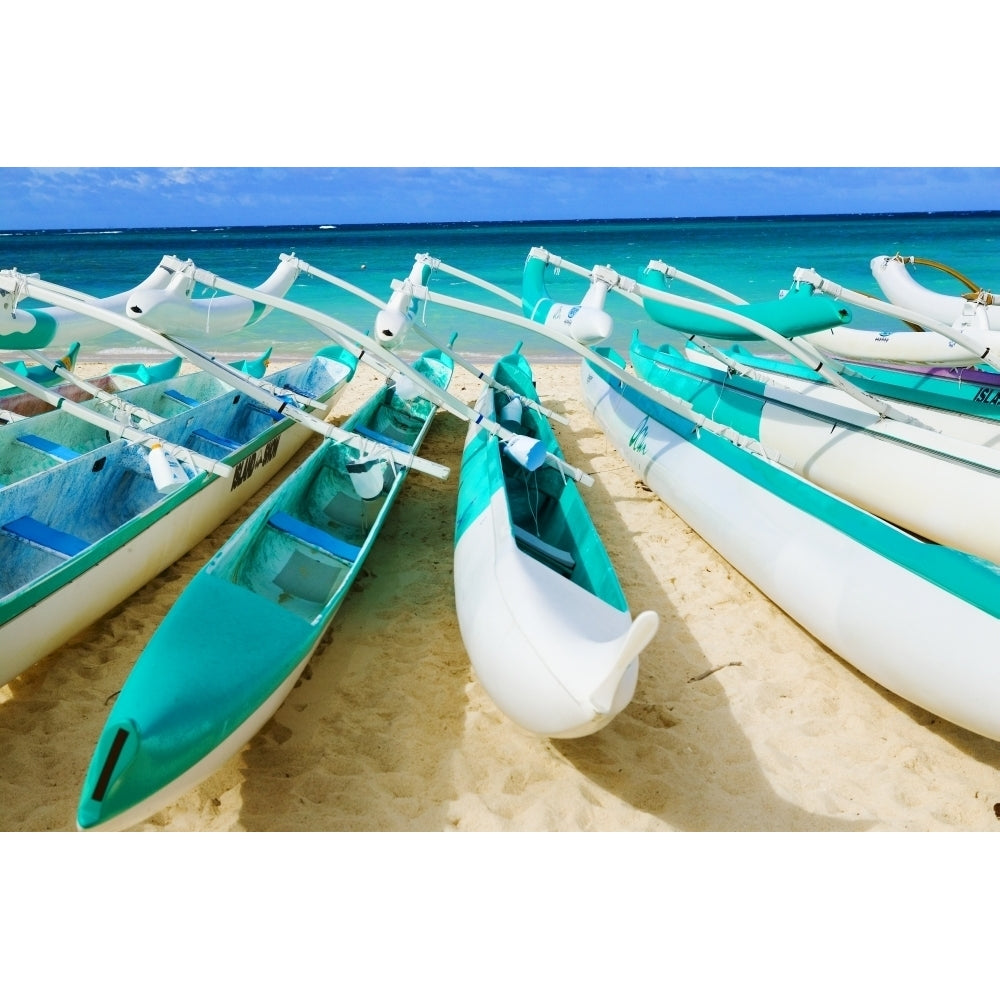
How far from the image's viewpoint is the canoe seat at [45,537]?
132 inches

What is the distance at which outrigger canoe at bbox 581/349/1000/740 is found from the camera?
259 cm

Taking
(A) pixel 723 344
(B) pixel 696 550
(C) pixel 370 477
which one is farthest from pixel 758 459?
(A) pixel 723 344

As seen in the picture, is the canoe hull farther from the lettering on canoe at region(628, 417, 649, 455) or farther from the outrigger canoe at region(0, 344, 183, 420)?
the lettering on canoe at region(628, 417, 649, 455)

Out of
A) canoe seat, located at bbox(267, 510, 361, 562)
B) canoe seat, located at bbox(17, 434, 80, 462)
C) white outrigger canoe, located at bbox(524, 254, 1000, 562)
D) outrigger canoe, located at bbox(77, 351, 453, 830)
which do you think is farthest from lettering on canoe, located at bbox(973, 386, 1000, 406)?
canoe seat, located at bbox(17, 434, 80, 462)

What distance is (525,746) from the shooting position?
2793 mm

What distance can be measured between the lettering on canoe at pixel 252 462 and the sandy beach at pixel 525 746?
3.67 feet

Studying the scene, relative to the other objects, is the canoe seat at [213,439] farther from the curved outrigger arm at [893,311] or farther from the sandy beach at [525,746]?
the curved outrigger arm at [893,311]

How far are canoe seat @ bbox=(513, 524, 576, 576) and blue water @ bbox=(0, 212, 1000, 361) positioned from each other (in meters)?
2.36

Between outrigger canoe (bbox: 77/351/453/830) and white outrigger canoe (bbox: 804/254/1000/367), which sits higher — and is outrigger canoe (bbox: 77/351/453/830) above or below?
below

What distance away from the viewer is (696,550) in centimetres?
438

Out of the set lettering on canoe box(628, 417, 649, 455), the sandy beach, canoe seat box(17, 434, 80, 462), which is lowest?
the sandy beach

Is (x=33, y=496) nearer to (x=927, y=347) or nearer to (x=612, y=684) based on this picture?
(x=612, y=684)
